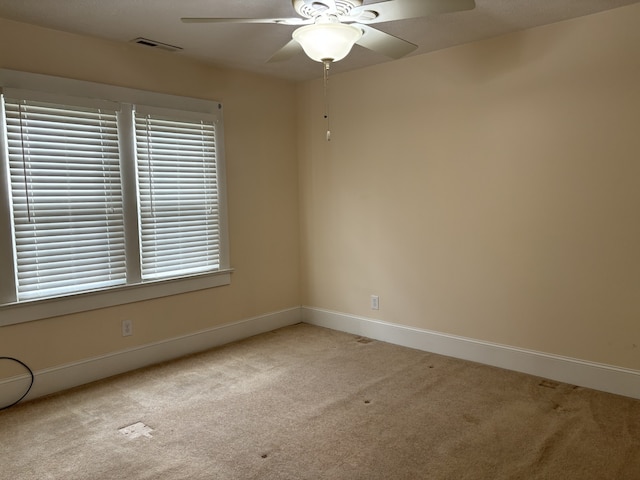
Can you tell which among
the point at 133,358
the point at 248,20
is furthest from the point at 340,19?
the point at 133,358

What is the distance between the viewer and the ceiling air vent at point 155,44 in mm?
3348

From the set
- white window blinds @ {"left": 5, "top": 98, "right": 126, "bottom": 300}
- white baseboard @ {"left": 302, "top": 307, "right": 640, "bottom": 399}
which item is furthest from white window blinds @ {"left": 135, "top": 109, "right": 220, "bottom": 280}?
white baseboard @ {"left": 302, "top": 307, "right": 640, "bottom": 399}

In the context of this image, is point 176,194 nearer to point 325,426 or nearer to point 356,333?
point 356,333

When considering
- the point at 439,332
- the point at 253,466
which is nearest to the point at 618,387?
the point at 439,332

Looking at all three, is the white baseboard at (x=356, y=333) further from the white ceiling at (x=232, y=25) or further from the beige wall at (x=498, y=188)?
the white ceiling at (x=232, y=25)

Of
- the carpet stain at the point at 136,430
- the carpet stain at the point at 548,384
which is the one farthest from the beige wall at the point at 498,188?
the carpet stain at the point at 136,430

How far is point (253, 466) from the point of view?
2.32m

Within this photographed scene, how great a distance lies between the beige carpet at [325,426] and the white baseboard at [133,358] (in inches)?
3.9

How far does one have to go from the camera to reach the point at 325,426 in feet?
8.89

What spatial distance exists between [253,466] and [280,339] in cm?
203

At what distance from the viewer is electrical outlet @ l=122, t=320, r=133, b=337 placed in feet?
11.7

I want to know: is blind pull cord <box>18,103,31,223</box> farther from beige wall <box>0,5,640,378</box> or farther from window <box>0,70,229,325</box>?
beige wall <box>0,5,640,378</box>

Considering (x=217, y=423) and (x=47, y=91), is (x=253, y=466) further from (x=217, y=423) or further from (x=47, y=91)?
(x=47, y=91)

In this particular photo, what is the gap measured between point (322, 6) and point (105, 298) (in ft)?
8.15
